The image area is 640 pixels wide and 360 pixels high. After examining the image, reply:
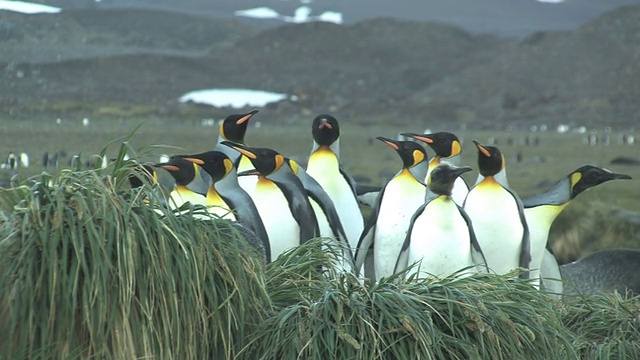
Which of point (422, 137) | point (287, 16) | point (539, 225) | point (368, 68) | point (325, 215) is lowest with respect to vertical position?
point (539, 225)

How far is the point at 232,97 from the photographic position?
5091cm

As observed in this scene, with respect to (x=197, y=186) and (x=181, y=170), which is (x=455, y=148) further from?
(x=181, y=170)

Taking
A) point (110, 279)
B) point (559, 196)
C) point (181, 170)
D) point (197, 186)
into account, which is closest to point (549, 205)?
point (559, 196)

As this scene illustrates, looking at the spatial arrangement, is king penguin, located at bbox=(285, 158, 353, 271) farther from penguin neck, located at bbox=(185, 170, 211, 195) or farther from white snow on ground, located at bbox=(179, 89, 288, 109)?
white snow on ground, located at bbox=(179, 89, 288, 109)

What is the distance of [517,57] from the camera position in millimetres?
55750

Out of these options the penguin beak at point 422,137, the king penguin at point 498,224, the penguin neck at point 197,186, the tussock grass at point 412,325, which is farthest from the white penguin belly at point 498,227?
the tussock grass at point 412,325

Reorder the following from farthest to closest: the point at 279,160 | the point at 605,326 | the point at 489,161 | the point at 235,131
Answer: the point at 235,131 < the point at 489,161 < the point at 279,160 < the point at 605,326

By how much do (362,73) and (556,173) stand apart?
118ft

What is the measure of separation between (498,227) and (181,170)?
1966mm

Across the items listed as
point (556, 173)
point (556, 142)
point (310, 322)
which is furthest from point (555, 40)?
point (310, 322)

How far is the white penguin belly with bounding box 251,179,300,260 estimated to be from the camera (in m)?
6.27

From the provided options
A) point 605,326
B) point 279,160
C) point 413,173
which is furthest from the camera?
point 413,173

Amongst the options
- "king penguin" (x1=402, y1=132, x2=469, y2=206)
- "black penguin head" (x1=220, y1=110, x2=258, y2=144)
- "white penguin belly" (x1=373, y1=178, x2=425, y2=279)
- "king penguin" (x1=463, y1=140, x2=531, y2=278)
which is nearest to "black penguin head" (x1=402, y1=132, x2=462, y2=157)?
"king penguin" (x1=402, y1=132, x2=469, y2=206)

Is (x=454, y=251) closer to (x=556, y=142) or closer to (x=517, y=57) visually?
(x=556, y=142)
